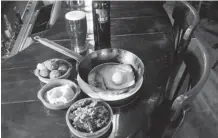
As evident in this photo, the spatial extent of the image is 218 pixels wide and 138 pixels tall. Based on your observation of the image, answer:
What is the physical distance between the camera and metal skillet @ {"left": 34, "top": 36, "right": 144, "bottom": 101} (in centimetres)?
84

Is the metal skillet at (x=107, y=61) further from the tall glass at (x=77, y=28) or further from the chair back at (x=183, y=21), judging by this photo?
the chair back at (x=183, y=21)

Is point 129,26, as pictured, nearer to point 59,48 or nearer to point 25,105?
point 59,48

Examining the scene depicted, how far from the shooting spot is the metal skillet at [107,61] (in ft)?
2.77

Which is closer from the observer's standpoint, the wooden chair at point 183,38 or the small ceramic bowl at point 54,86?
the small ceramic bowl at point 54,86

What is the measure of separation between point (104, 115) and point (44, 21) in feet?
4.35

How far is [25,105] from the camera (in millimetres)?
884

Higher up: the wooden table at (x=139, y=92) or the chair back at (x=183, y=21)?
the chair back at (x=183, y=21)

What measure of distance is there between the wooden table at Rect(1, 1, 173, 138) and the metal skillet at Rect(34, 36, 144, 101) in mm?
61

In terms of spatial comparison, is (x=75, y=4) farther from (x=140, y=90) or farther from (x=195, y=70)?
(x=195, y=70)

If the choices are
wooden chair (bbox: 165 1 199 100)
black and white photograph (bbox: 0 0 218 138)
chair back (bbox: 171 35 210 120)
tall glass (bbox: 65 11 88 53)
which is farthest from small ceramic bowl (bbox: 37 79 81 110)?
wooden chair (bbox: 165 1 199 100)

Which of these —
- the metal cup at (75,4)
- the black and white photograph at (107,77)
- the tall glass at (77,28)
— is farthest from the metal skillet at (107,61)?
the metal cup at (75,4)

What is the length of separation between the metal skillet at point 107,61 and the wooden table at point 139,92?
0.20 ft

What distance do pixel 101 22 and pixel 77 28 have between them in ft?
0.43

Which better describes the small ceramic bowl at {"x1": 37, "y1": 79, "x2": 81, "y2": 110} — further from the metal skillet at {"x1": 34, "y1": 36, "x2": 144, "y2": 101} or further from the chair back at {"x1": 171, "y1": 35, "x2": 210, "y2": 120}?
the chair back at {"x1": 171, "y1": 35, "x2": 210, "y2": 120}
